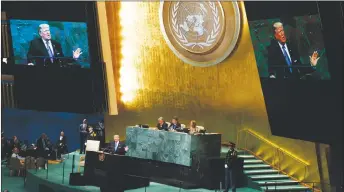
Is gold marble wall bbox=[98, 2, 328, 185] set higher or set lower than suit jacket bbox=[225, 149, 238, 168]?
higher

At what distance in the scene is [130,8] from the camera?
2431cm

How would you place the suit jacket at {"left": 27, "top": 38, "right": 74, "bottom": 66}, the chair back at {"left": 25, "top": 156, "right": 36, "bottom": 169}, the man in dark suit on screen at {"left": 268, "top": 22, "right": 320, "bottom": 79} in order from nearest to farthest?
the man in dark suit on screen at {"left": 268, "top": 22, "right": 320, "bottom": 79} < the suit jacket at {"left": 27, "top": 38, "right": 74, "bottom": 66} < the chair back at {"left": 25, "top": 156, "right": 36, "bottom": 169}

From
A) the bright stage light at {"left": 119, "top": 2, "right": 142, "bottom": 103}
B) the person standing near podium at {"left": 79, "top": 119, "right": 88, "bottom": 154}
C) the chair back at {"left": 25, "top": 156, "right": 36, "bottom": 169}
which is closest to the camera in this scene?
the chair back at {"left": 25, "top": 156, "right": 36, "bottom": 169}

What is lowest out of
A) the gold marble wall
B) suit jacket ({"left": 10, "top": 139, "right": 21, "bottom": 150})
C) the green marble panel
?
the green marble panel

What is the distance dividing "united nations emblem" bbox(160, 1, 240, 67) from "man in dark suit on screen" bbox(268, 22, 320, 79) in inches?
135

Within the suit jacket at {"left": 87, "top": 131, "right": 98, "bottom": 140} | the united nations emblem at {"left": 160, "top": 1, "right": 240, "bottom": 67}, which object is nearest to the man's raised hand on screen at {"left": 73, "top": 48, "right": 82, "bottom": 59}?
the suit jacket at {"left": 87, "top": 131, "right": 98, "bottom": 140}

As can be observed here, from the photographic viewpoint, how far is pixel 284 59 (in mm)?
17656

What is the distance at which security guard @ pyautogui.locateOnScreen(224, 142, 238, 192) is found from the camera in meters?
18.1

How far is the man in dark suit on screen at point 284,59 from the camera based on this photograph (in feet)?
56.8

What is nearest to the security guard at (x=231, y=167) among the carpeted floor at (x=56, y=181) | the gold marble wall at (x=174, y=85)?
the carpeted floor at (x=56, y=181)

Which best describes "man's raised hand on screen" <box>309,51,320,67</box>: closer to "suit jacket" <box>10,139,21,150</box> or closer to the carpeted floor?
the carpeted floor

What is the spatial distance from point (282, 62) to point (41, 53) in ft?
28.3

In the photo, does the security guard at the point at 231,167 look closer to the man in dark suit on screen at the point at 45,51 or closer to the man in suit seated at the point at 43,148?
the man in dark suit on screen at the point at 45,51

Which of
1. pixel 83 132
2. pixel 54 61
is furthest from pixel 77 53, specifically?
pixel 83 132
